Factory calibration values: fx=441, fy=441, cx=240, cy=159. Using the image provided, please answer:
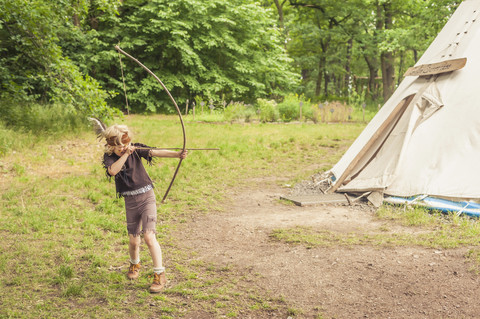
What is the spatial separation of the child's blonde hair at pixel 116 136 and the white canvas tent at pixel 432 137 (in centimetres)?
427

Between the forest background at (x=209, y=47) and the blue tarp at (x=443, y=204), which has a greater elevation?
the forest background at (x=209, y=47)

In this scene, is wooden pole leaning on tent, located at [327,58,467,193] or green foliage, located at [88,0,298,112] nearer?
wooden pole leaning on tent, located at [327,58,467,193]

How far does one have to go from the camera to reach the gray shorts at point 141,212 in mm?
3979

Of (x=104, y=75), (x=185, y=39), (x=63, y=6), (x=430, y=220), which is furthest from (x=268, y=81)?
(x=430, y=220)

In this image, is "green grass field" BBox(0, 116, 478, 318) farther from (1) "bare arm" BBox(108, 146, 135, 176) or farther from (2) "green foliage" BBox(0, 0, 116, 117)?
(1) "bare arm" BBox(108, 146, 135, 176)

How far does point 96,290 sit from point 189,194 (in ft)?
11.5

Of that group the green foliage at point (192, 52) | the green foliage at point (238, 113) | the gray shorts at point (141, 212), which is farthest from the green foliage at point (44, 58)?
the green foliage at point (192, 52)

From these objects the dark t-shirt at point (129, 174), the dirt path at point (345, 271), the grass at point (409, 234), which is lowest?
the dirt path at point (345, 271)

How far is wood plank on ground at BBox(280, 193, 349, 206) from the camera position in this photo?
6950 mm

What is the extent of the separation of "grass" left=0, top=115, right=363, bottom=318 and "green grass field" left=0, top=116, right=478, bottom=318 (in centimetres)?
1

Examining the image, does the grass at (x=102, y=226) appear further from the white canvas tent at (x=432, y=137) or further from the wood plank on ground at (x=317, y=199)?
the white canvas tent at (x=432, y=137)

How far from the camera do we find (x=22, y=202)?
6.19m

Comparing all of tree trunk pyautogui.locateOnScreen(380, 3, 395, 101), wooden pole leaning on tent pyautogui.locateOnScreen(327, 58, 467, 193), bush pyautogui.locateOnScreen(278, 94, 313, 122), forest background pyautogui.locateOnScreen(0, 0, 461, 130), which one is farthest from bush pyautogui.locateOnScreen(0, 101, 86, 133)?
tree trunk pyautogui.locateOnScreen(380, 3, 395, 101)

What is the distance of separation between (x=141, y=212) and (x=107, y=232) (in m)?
1.72
